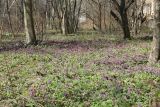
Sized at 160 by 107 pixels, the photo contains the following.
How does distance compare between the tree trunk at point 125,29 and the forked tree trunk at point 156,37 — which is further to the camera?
the tree trunk at point 125,29

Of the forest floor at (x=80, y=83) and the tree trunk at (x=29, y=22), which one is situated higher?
the tree trunk at (x=29, y=22)

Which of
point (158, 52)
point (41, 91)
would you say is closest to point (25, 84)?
point (41, 91)

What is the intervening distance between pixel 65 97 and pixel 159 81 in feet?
10.7

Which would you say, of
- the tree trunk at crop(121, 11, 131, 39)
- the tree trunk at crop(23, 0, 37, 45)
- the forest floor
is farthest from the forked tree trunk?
the tree trunk at crop(121, 11, 131, 39)

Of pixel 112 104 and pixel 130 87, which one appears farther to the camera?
pixel 130 87

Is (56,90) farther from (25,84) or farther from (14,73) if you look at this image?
(14,73)

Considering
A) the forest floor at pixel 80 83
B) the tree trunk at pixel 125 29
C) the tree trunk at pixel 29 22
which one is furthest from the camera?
the tree trunk at pixel 125 29

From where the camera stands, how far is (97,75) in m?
13.5

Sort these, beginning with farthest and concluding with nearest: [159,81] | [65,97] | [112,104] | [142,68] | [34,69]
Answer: [34,69] < [142,68] < [159,81] < [65,97] < [112,104]

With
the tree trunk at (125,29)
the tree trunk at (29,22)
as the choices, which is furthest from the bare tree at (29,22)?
the tree trunk at (125,29)

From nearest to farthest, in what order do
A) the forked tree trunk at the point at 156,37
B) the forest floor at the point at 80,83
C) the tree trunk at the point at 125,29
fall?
1. the forest floor at the point at 80,83
2. the forked tree trunk at the point at 156,37
3. the tree trunk at the point at 125,29

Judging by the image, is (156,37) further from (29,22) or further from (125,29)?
(125,29)

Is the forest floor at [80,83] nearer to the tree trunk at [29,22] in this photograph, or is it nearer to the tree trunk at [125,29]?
the tree trunk at [29,22]

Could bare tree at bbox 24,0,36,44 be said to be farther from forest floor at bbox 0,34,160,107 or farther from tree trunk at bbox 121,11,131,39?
forest floor at bbox 0,34,160,107
